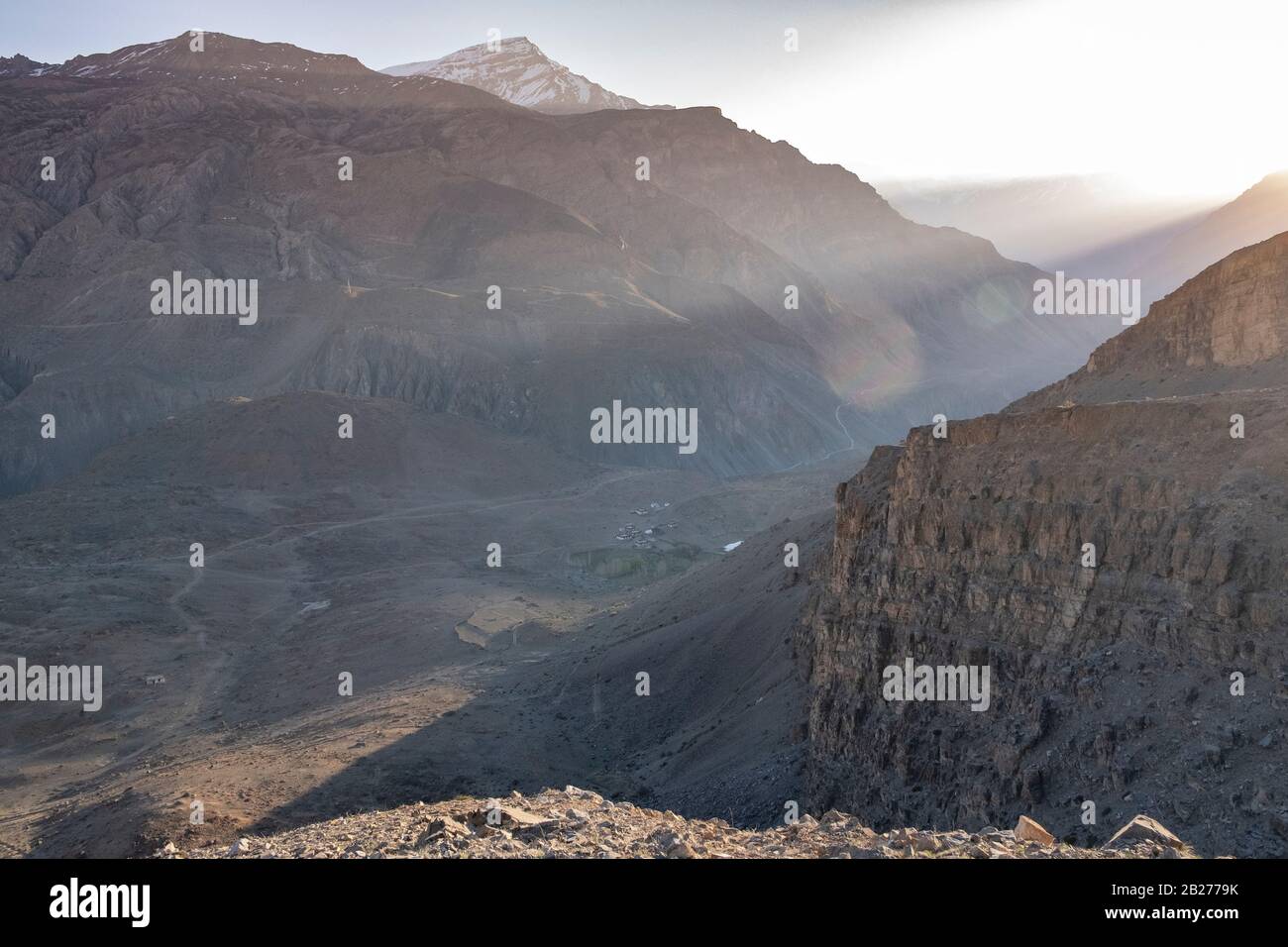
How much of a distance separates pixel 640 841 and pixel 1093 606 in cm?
1010

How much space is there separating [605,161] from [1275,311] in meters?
148

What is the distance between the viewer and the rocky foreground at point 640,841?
10.4m

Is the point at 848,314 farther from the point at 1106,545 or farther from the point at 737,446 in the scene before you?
the point at 1106,545

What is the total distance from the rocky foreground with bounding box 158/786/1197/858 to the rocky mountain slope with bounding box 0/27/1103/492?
91.7m

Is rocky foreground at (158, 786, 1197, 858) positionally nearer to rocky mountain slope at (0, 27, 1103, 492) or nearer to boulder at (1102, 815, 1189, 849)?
boulder at (1102, 815, 1189, 849)

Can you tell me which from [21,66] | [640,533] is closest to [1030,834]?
[640,533]

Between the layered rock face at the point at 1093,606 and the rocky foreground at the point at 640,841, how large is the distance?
3919mm

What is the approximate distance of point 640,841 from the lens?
11.9m

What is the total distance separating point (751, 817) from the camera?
75.3 ft

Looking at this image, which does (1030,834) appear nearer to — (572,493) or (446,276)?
(572,493)

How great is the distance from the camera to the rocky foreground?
10383 mm

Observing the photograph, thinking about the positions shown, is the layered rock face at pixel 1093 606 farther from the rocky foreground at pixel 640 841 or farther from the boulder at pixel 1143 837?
the rocky foreground at pixel 640 841

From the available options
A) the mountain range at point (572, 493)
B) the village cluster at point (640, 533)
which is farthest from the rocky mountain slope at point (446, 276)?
the village cluster at point (640, 533)

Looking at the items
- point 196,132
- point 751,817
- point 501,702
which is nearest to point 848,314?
point 196,132
